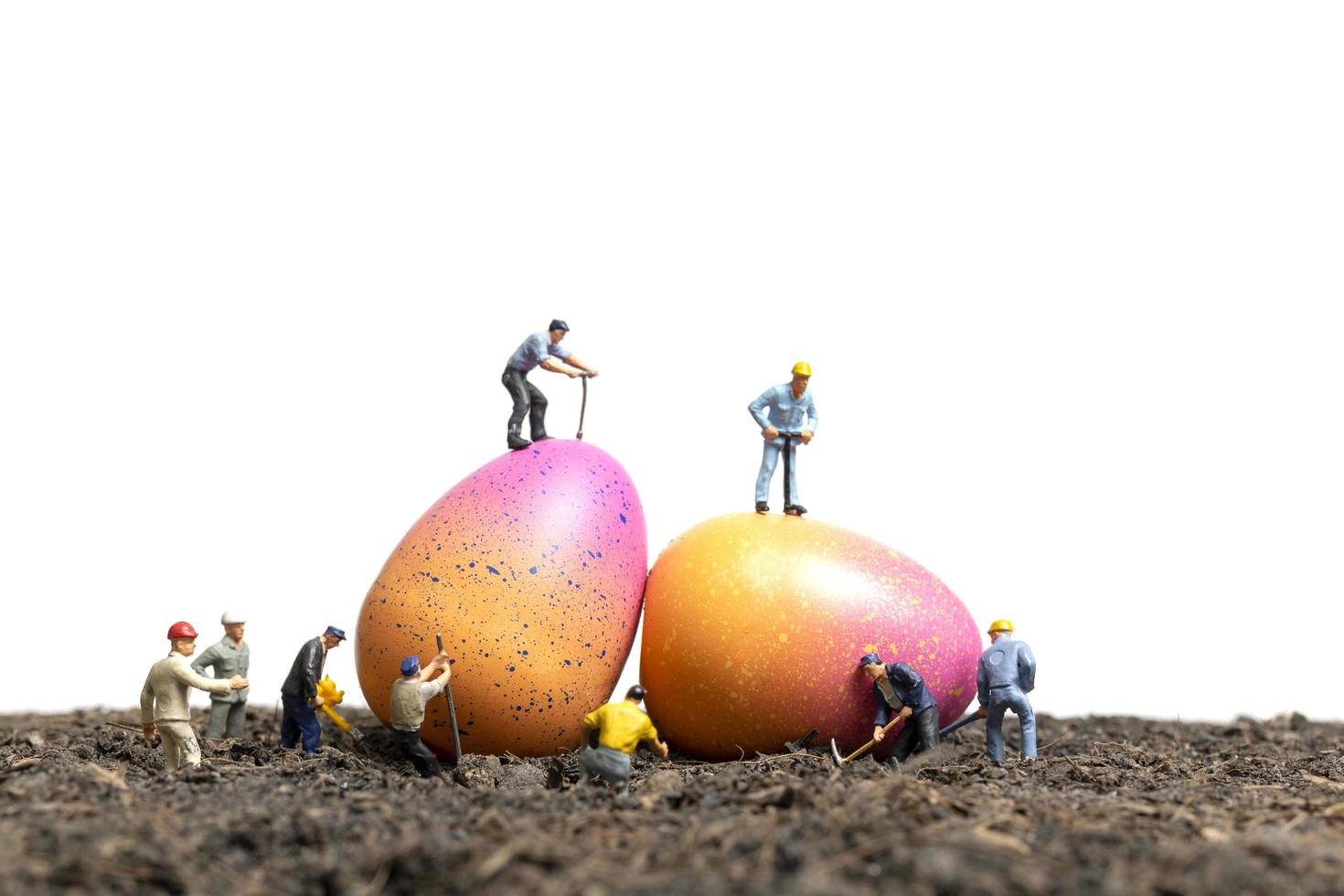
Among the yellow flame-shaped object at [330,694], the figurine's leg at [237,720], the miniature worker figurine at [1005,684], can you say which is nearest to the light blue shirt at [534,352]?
the yellow flame-shaped object at [330,694]

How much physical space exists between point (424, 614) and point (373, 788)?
5.76 ft

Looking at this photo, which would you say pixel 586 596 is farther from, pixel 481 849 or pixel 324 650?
pixel 481 849

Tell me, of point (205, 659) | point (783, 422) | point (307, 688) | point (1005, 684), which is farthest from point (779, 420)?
point (205, 659)

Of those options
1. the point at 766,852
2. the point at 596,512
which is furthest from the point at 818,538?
the point at 766,852

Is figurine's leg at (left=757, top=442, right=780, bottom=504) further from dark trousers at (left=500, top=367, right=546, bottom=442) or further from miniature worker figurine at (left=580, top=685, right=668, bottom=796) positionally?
miniature worker figurine at (left=580, top=685, right=668, bottom=796)

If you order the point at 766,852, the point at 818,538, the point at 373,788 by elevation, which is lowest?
the point at 373,788

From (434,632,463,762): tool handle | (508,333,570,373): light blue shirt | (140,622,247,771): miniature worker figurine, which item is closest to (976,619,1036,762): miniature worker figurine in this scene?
(434,632,463,762): tool handle

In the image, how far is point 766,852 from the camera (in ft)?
17.8

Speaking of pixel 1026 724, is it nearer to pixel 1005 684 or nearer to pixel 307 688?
pixel 1005 684

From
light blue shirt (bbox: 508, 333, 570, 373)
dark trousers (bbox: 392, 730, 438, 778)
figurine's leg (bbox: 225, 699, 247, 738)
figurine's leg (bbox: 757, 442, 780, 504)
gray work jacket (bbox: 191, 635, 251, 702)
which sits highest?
light blue shirt (bbox: 508, 333, 570, 373)

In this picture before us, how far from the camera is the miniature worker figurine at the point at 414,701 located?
28.4 ft

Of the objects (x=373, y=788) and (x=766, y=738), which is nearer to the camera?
(x=373, y=788)

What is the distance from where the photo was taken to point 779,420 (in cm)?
1054

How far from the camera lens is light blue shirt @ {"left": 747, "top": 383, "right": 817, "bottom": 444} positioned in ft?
34.4
